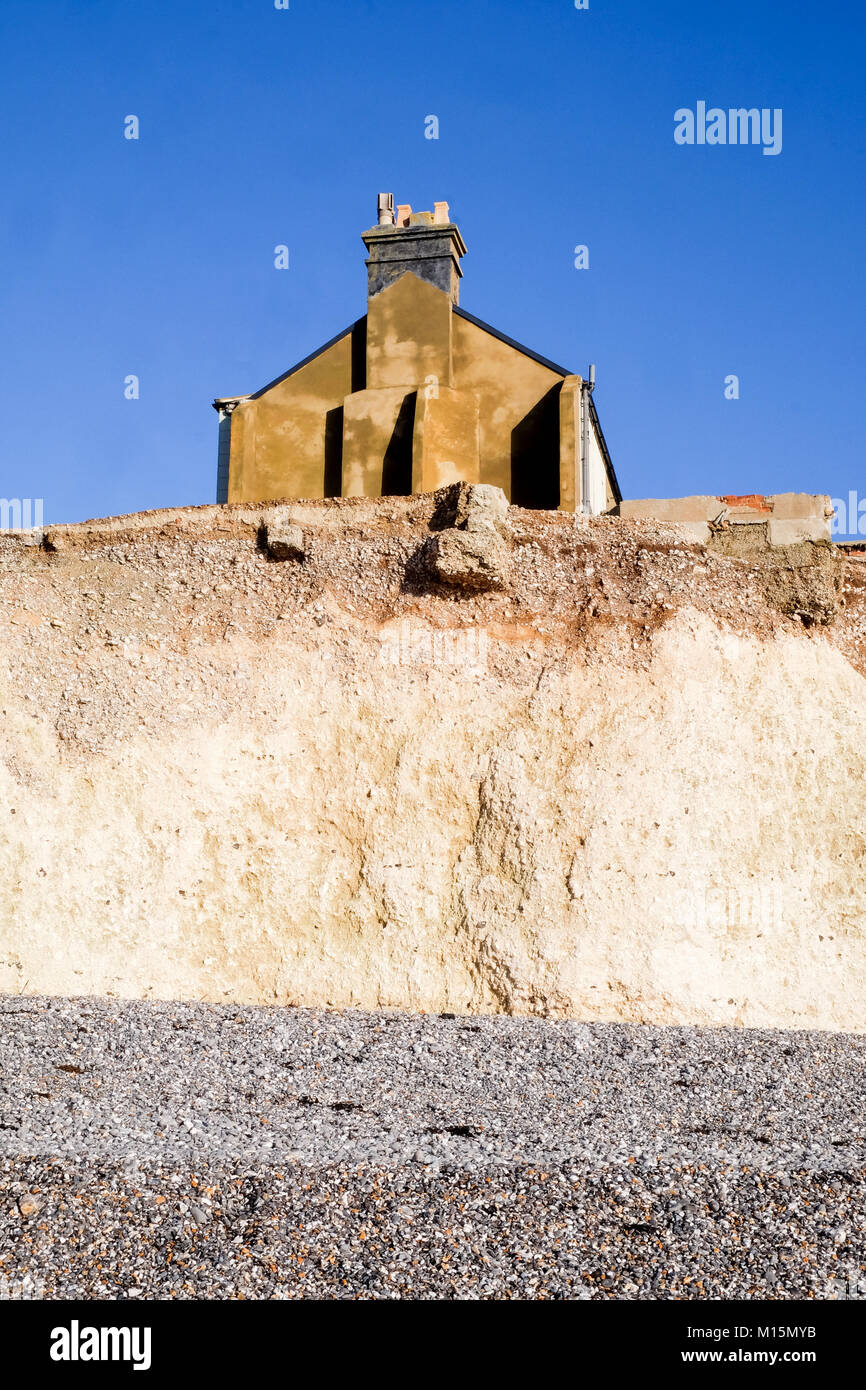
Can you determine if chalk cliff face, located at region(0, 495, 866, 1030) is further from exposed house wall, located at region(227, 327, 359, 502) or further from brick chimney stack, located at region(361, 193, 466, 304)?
brick chimney stack, located at region(361, 193, 466, 304)

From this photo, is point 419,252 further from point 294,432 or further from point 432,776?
point 432,776

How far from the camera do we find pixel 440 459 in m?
15.9

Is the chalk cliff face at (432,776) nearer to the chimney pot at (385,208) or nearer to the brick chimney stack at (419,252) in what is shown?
the brick chimney stack at (419,252)

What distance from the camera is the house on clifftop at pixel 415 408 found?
632 inches

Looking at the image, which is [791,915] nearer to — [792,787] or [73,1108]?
[792,787]

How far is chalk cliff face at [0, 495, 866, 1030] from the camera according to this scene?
9.87 m

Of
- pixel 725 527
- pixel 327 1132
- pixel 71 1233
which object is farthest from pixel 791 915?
pixel 71 1233

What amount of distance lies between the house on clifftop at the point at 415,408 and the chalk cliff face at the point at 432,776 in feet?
16.5

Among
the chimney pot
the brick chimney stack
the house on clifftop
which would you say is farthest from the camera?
the chimney pot

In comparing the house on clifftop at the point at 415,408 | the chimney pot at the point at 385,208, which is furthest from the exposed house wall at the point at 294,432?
the chimney pot at the point at 385,208

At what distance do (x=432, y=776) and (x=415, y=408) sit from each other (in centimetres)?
747

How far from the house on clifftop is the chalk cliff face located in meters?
5.04

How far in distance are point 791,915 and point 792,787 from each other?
121 centimetres

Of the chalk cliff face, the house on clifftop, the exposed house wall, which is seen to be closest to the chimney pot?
the house on clifftop
